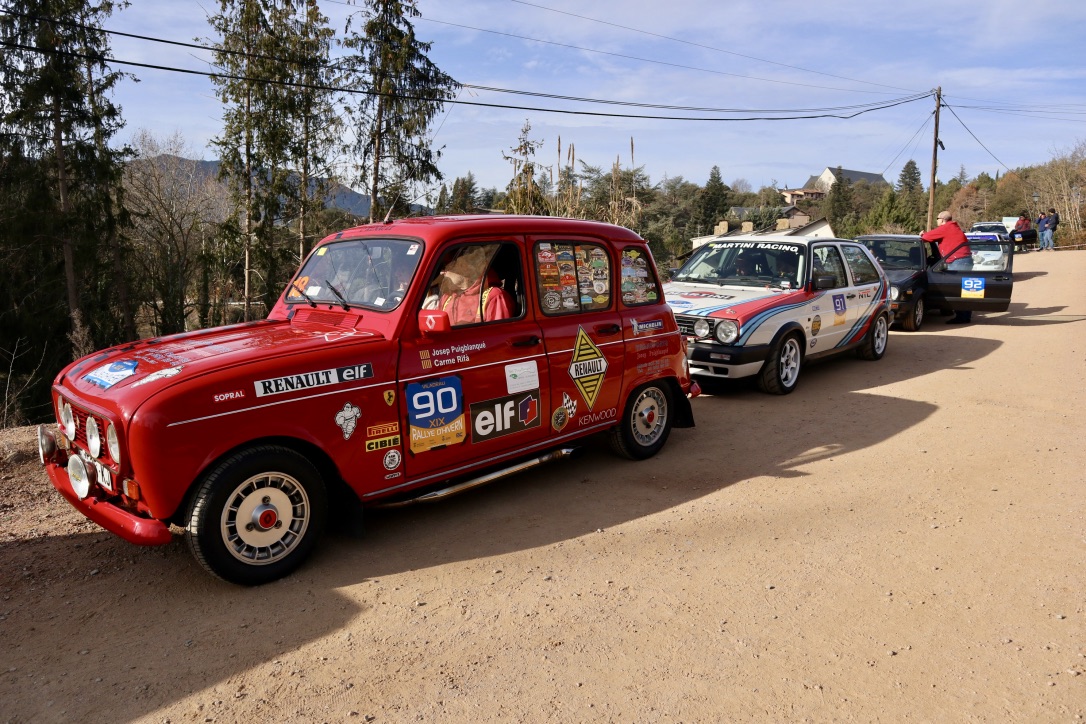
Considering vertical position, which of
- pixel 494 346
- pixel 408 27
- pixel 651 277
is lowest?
pixel 494 346

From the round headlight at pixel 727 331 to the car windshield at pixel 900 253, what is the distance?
7473 mm

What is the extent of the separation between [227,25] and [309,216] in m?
5.92

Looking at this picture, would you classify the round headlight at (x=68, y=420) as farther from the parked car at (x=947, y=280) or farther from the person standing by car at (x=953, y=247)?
the person standing by car at (x=953, y=247)

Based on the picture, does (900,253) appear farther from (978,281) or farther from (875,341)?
(875,341)

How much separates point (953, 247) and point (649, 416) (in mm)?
11100

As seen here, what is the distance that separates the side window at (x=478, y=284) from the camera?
4676 mm

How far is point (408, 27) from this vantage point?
845 inches

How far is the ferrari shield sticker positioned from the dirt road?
63cm

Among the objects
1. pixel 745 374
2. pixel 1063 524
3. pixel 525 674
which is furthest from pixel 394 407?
pixel 745 374

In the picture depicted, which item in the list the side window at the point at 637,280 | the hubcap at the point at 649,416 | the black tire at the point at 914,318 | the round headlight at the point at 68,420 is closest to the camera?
the round headlight at the point at 68,420

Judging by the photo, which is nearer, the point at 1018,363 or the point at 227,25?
the point at 1018,363

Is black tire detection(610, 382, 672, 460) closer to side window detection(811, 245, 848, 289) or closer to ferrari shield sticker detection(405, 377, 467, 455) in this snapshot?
ferrari shield sticker detection(405, 377, 467, 455)

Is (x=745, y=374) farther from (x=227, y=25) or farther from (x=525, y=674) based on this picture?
(x=227, y=25)

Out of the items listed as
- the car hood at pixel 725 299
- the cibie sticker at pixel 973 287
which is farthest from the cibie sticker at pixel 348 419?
the cibie sticker at pixel 973 287
